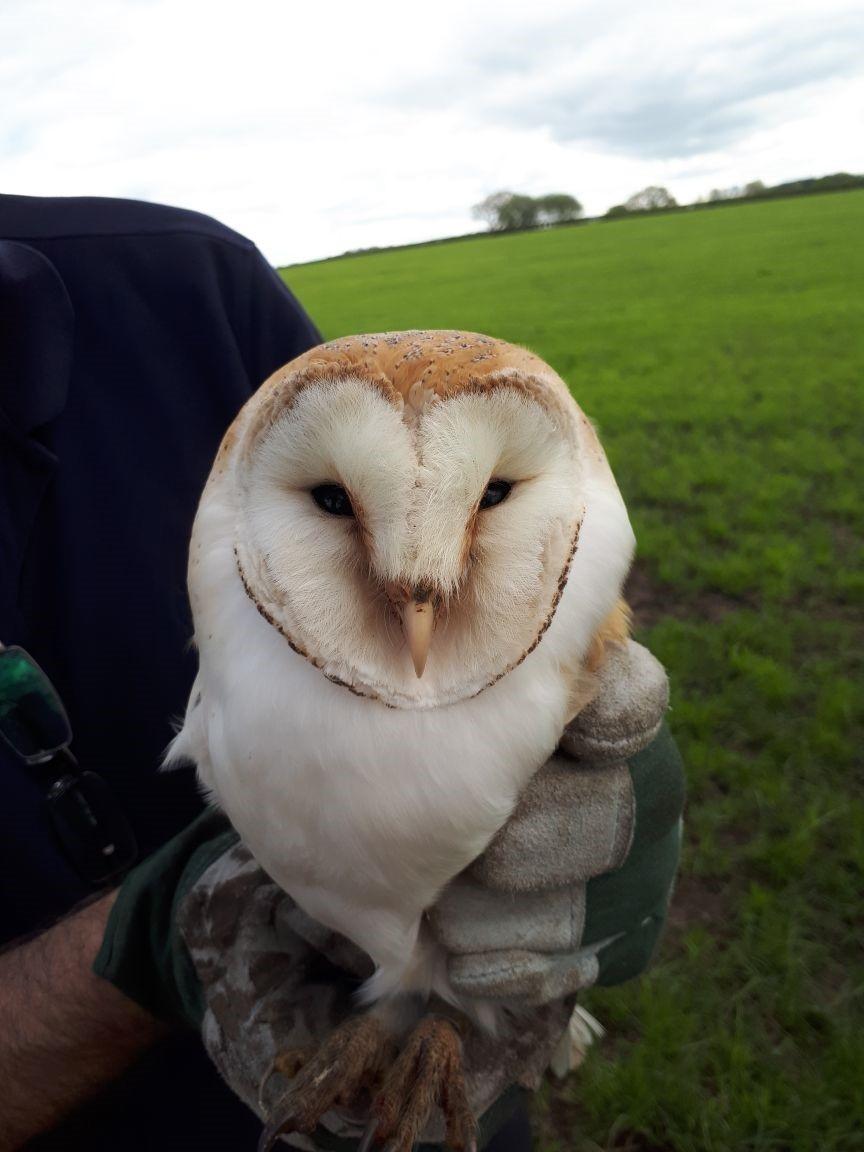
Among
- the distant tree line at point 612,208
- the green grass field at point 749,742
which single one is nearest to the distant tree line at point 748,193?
the distant tree line at point 612,208

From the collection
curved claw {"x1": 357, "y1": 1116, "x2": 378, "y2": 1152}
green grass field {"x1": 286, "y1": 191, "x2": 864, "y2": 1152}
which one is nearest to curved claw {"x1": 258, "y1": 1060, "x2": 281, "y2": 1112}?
curved claw {"x1": 357, "y1": 1116, "x2": 378, "y2": 1152}

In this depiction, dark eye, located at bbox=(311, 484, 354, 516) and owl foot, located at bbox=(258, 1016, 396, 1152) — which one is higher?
dark eye, located at bbox=(311, 484, 354, 516)

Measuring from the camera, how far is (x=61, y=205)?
5.39 ft

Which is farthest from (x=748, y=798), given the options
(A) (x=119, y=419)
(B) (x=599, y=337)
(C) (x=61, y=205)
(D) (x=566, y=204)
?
(D) (x=566, y=204)

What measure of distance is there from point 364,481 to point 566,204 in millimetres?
51823

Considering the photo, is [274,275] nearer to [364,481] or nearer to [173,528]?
[173,528]

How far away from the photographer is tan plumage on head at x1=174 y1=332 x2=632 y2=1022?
90cm

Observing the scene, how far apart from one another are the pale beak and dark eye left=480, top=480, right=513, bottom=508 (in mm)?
152

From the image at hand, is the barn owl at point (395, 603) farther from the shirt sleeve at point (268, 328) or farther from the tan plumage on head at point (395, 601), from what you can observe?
the shirt sleeve at point (268, 328)

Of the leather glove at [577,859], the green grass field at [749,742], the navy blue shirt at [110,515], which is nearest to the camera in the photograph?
the leather glove at [577,859]

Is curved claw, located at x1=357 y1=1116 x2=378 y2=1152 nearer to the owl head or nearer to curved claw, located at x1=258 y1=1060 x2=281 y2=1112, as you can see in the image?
curved claw, located at x1=258 y1=1060 x2=281 y2=1112

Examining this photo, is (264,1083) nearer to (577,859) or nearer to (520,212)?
(577,859)

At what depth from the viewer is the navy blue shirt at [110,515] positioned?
1.37 metres

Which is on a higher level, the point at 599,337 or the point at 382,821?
the point at 382,821
